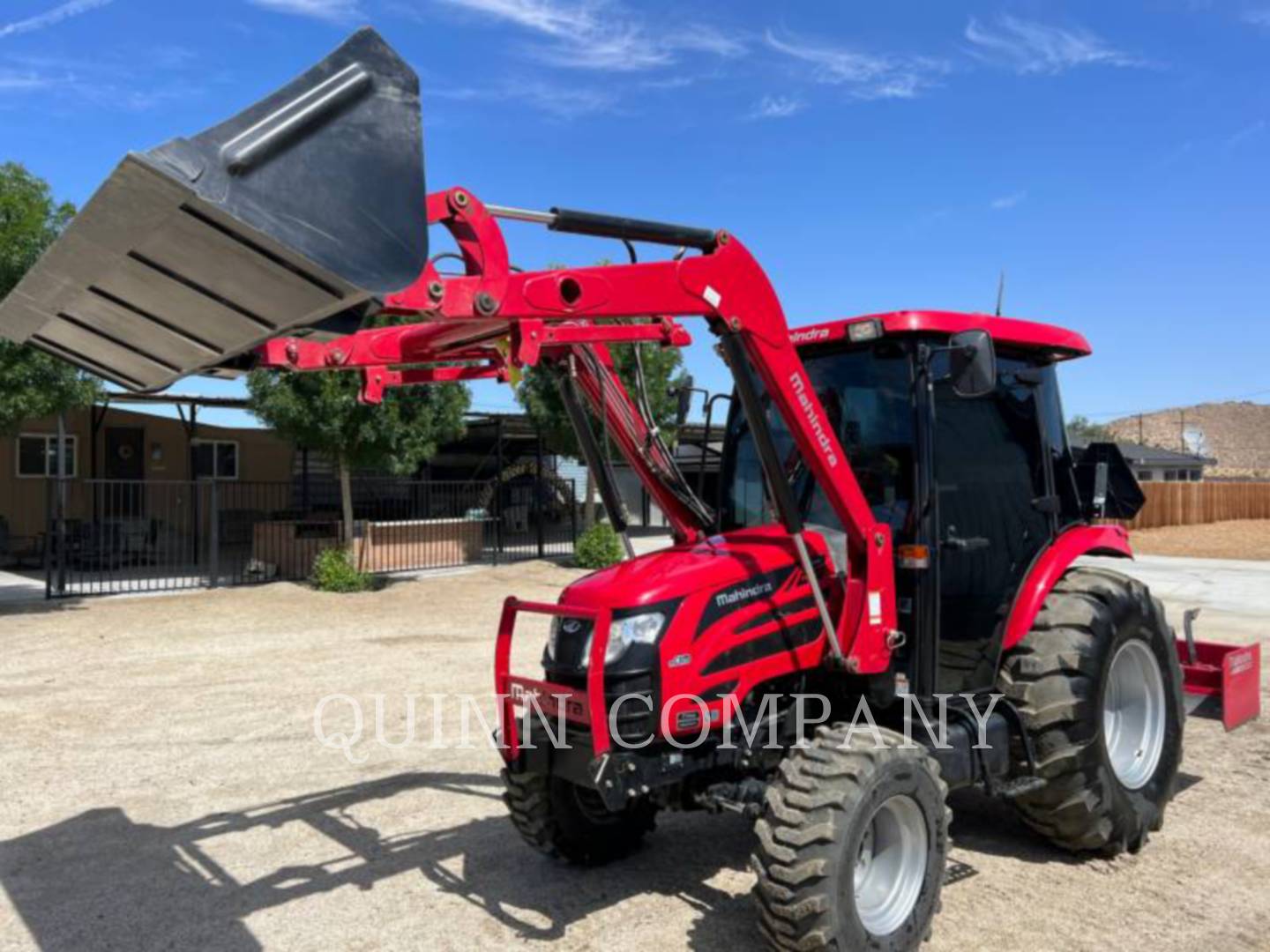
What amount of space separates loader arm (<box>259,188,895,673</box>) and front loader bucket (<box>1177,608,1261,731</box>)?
2.67m

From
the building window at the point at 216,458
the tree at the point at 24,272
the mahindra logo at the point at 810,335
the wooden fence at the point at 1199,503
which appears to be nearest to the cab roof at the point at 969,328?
the mahindra logo at the point at 810,335

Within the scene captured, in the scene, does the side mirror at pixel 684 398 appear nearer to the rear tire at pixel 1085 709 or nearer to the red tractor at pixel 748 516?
the red tractor at pixel 748 516

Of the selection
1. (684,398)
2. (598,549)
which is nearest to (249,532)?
(598,549)

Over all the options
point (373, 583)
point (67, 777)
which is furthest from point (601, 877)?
point (373, 583)

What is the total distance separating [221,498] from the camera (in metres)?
22.1

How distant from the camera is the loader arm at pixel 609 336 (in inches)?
125

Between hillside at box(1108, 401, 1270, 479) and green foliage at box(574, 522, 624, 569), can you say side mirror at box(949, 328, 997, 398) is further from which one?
hillside at box(1108, 401, 1270, 479)

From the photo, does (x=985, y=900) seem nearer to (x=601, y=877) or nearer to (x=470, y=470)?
(x=601, y=877)

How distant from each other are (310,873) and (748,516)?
8.62ft

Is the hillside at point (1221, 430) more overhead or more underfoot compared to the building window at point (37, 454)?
more overhead

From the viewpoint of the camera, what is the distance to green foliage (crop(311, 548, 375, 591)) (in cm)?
1517

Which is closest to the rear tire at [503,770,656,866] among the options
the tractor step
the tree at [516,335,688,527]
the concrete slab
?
the tractor step

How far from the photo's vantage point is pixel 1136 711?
201 inches

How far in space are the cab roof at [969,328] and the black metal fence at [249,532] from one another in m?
12.2
